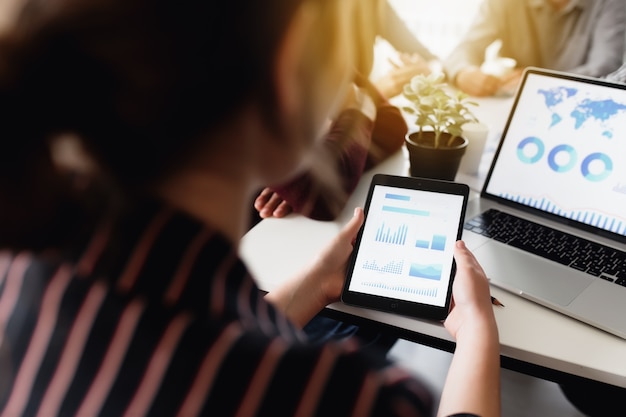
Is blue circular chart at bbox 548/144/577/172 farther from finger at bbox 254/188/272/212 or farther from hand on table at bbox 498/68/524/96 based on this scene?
hand on table at bbox 498/68/524/96

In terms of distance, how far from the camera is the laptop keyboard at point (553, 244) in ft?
2.74

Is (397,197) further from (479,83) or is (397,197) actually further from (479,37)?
(479,37)

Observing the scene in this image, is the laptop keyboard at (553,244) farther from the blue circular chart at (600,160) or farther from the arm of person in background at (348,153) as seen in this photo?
the arm of person in background at (348,153)

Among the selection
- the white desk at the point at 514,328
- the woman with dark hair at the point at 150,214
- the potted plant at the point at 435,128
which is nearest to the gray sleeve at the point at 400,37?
the potted plant at the point at 435,128

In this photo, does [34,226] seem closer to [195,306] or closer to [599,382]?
[195,306]

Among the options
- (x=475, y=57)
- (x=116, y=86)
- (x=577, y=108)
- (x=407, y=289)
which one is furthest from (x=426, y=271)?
(x=475, y=57)

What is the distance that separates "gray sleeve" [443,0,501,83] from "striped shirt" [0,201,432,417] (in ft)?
5.66

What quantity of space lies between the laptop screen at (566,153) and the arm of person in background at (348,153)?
243mm

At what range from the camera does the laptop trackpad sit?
2.55 ft

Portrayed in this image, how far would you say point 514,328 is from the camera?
2.37 ft

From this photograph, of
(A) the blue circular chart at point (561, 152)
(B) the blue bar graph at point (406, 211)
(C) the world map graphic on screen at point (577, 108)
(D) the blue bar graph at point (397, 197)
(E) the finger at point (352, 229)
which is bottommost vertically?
(E) the finger at point (352, 229)

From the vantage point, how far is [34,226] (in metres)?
0.38

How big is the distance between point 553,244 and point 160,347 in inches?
28.2

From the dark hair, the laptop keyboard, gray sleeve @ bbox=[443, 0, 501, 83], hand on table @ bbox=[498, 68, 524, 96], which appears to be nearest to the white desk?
the laptop keyboard
